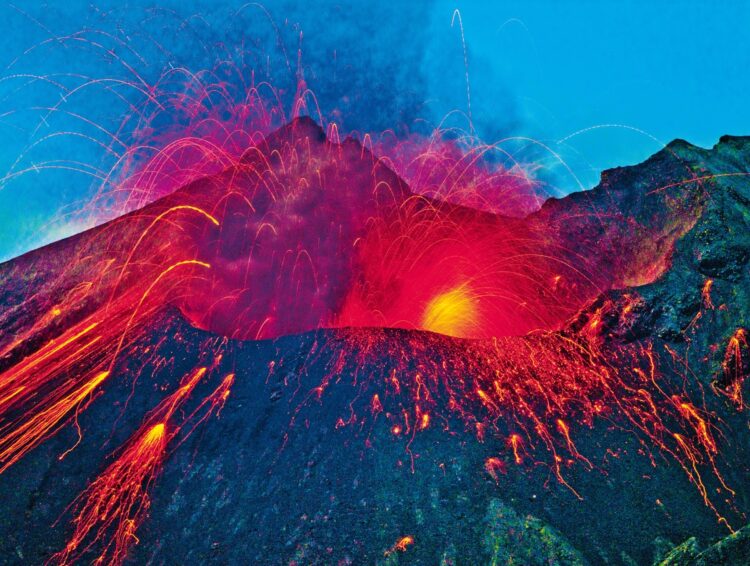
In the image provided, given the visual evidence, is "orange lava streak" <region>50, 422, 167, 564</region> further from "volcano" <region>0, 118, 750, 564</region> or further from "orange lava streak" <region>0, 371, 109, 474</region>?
"orange lava streak" <region>0, 371, 109, 474</region>

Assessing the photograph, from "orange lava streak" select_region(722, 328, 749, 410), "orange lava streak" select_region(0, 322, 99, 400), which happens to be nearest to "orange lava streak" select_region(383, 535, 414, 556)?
"orange lava streak" select_region(722, 328, 749, 410)

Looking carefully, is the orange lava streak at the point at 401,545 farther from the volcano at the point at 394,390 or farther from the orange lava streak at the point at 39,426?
the orange lava streak at the point at 39,426

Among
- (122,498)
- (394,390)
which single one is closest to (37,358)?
(122,498)

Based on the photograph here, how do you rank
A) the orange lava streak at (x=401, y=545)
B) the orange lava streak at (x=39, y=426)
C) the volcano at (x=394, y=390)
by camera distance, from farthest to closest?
1. the orange lava streak at (x=39, y=426)
2. the volcano at (x=394, y=390)
3. the orange lava streak at (x=401, y=545)

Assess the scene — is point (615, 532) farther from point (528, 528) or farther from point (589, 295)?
point (589, 295)

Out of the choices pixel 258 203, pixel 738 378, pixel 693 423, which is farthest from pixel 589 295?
→ pixel 258 203

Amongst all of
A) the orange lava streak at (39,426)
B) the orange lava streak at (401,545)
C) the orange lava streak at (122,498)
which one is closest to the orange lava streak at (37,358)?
the orange lava streak at (39,426)
